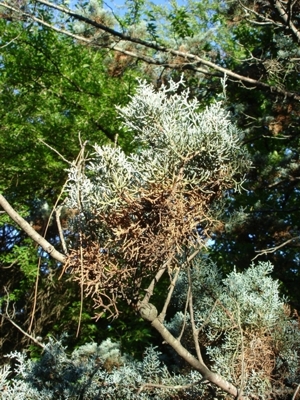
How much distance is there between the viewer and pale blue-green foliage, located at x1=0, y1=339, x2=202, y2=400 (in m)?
3.73

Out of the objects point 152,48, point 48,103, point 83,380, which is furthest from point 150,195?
point 48,103

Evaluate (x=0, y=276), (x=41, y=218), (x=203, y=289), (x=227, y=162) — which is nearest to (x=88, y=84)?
(x=41, y=218)

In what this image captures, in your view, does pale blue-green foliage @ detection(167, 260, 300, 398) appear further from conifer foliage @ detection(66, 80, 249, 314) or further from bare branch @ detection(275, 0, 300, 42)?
bare branch @ detection(275, 0, 300, 42)

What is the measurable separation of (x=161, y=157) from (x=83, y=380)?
88.9 inches

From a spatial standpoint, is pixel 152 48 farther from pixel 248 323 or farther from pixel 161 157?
pixel 161 157

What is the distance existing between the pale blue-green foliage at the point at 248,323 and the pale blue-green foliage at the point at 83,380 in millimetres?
325

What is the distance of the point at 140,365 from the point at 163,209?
2.19 meters

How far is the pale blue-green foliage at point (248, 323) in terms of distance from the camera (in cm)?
357

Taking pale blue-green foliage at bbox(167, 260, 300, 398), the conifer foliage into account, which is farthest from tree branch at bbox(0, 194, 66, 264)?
pale blue-green foliage at bbox(167, 260, 300, 398)

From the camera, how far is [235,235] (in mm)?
6520

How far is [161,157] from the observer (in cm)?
260

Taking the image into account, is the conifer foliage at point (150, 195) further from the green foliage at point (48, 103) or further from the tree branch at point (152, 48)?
the green foliage at point (48, 103)

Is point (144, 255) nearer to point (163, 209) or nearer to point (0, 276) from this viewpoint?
point (163, 209)

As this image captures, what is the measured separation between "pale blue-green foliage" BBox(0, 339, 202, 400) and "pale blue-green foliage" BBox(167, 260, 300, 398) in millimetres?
325
